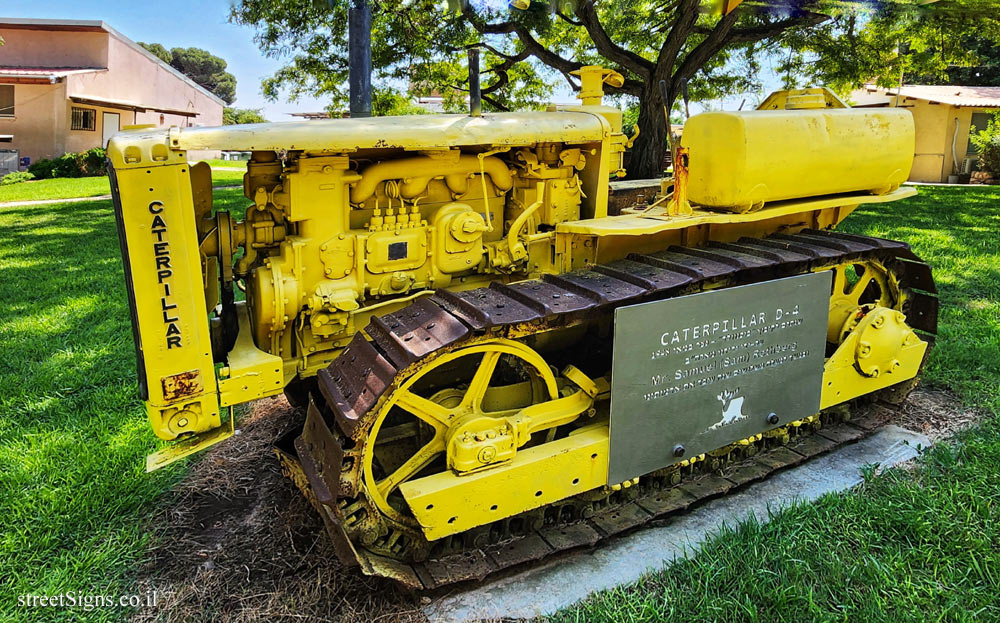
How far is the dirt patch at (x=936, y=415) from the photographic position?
4.73 m

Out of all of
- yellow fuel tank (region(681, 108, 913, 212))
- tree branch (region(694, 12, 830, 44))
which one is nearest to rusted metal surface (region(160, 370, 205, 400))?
yellow fuel tank (region(681, 108, 913, 212))

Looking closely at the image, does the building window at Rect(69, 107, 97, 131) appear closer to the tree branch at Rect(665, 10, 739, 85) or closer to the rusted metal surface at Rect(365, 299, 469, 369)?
the tree branch at Rect(665, 10, 739, 85)

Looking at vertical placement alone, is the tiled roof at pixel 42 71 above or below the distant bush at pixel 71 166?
above

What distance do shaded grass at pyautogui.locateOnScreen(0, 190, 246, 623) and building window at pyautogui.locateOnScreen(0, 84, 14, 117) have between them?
2224cm

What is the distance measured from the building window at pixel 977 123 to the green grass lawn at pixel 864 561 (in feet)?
72.9

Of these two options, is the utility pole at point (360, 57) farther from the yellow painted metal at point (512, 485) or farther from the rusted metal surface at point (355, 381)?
the yellow painted metal at point (512, 485)

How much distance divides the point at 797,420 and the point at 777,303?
2.49 ft

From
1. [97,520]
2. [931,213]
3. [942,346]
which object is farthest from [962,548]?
[931,213]

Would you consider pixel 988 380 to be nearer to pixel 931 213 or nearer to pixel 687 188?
pixel 687 188

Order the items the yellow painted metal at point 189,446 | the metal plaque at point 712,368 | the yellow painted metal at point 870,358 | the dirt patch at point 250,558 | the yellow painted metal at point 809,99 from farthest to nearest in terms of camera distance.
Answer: the yellow painted metal at point 809,99, the yellow painted metal at point 870,358, the metal plaque at point 712,368, the yellow painted metal at point 189,446, the dirt patch at point 250,558

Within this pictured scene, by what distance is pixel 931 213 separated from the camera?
13.4 m

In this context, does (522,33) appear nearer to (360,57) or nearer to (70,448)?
(360,57)

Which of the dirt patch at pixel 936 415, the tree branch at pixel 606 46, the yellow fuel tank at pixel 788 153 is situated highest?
the tree branch at pixel 606 46

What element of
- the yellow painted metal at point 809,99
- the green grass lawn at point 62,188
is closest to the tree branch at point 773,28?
the yellow painted metal at point 809,99
